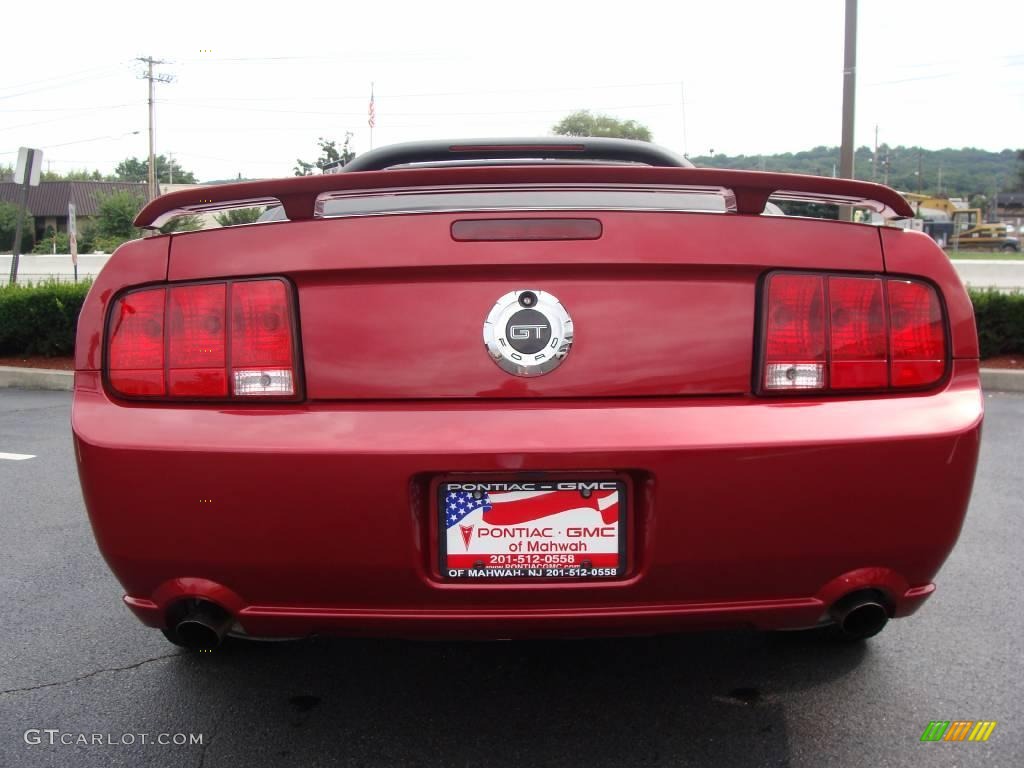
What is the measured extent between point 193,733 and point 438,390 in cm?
112

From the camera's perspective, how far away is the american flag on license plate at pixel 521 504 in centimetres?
171

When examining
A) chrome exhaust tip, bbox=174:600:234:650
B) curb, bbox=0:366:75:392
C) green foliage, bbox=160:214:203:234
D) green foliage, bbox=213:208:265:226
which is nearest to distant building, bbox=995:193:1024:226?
green foliage, bbox=160:214:203:234

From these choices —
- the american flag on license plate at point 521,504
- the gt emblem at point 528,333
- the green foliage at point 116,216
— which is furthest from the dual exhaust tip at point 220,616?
the green foliage at point 116,216

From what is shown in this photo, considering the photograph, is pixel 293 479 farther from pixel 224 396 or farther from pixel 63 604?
pixel 63 604

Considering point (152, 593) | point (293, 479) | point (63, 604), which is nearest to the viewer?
point (293, 479)

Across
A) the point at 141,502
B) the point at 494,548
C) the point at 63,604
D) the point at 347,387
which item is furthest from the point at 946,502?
the point at 63,604

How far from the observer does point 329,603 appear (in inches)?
70.1

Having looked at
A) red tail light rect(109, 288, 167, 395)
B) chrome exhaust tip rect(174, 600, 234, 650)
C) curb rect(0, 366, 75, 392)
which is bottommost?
curb rect(0, 366, 75, 392)

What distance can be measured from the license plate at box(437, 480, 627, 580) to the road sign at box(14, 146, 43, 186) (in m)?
11.5

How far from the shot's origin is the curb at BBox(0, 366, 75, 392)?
8.85m

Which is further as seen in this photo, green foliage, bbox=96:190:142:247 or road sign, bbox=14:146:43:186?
green foliage, bbox=96:190:142:247

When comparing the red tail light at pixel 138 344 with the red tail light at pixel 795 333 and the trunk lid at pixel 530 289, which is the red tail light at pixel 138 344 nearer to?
the trunk lid at pixel 530 289

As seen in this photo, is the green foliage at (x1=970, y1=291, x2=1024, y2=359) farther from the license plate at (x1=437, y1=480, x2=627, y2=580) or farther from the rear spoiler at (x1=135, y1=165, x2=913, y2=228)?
the license plate at (x1=437, y1=480, x2=627, y2=580)

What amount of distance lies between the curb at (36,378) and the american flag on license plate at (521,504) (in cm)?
828
